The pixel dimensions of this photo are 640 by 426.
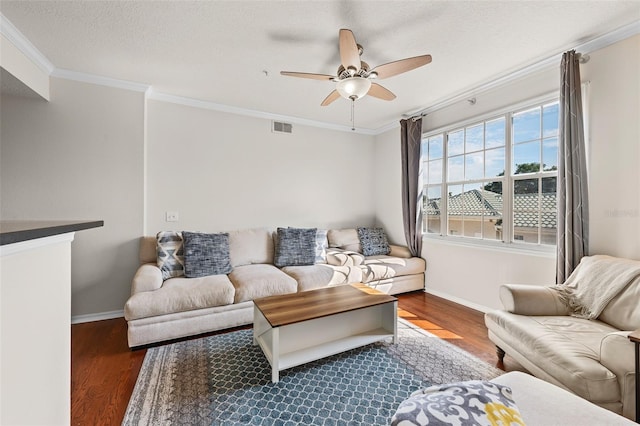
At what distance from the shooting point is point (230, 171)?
12.3 ft

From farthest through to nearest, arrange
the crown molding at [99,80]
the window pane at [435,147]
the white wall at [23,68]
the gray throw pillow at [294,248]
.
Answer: the window pane at [435,147] < the gray throw pillow at [294,248] < the crown molding at [99,80] < the white wall at [23,68]

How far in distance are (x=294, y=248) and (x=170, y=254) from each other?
1443mm

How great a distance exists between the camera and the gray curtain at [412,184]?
389 cm

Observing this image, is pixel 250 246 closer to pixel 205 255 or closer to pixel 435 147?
pixel 205 255

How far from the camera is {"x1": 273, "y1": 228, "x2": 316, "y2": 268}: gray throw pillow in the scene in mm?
3477

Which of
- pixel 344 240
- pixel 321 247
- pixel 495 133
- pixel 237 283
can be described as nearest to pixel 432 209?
pixel 495 133

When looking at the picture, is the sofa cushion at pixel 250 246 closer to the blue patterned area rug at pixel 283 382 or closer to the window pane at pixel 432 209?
the blue patterned area rug at pixel 283 382

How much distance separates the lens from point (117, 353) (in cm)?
224

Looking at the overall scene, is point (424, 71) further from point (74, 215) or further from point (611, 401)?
point (74, 215)

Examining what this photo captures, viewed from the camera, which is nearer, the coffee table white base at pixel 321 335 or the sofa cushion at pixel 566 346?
the sofa cushion at pixel 566 346

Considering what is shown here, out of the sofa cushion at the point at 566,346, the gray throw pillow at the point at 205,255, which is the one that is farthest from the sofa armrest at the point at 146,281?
the sofa cushion at the point at 566,346

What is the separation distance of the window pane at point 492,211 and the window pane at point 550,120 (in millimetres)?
668

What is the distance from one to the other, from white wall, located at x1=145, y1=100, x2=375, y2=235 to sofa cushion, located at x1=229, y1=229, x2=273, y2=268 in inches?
11.8

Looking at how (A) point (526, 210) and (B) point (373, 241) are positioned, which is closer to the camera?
(A) point (526, 210)
